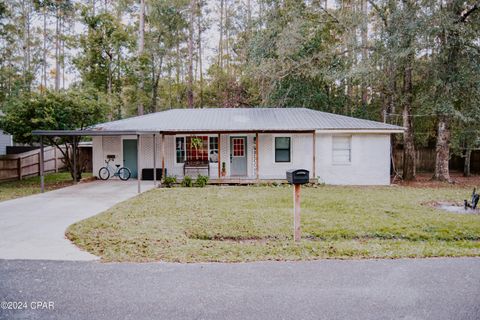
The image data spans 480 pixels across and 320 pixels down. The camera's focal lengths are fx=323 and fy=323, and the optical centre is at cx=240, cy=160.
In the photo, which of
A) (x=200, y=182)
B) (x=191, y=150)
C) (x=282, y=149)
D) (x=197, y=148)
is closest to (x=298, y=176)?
(x=200, y=182)

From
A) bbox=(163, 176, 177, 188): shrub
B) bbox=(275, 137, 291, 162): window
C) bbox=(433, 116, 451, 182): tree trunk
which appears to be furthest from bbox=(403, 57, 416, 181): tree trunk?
bbox=(163, 176, 177, 188): shrub

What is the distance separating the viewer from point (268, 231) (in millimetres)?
6383

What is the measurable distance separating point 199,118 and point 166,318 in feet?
45.0

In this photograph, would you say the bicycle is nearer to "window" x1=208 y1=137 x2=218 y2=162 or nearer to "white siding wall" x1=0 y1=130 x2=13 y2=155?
"window" x1=208 y1=137 x2=218 y2=162

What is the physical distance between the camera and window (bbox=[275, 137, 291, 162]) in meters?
15.4

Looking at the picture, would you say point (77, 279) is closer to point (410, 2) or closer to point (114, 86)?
point (410, 2)

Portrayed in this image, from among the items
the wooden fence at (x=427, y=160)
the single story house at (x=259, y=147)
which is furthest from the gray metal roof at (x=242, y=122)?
the wooden fence at (x=427, y=160)

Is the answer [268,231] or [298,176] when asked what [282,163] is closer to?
[268,231]

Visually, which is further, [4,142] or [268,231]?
[4,142]

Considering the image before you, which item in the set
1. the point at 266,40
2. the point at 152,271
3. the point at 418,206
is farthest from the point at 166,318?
the point at 266,40

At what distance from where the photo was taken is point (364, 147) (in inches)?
588

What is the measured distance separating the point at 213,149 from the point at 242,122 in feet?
6.47

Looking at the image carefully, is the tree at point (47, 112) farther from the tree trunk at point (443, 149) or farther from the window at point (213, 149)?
the tree trunk at point (443, 149)

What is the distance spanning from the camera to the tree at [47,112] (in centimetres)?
1388
